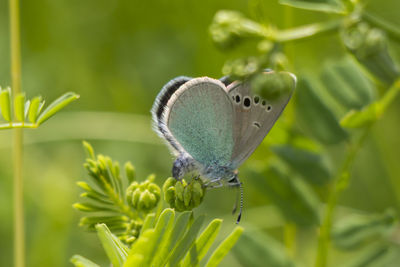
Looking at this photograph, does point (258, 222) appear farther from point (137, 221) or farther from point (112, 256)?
point (112, 256)

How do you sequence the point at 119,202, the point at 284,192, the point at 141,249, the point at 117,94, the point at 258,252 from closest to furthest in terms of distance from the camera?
the point at 141,249 < the point at 119,202 < the point at 258,252 < the point at 284,192 < the point at 117,94

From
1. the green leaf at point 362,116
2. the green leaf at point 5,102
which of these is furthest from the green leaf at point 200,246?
the green leaf at point 362,116

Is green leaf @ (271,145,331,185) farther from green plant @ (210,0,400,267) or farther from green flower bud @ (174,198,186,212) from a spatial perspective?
green flower bud @ (174,198,186,212)

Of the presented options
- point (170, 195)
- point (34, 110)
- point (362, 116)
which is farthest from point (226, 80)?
point (34, 110)

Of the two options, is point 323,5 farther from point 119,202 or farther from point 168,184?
point 119,202

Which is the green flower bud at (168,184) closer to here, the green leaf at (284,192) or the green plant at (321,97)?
the green plant at (321,97)

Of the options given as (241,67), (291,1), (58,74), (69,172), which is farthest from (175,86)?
(58,74)

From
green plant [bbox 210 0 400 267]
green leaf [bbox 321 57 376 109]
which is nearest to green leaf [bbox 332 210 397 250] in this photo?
green plant [bbox 210 0 400 267]
